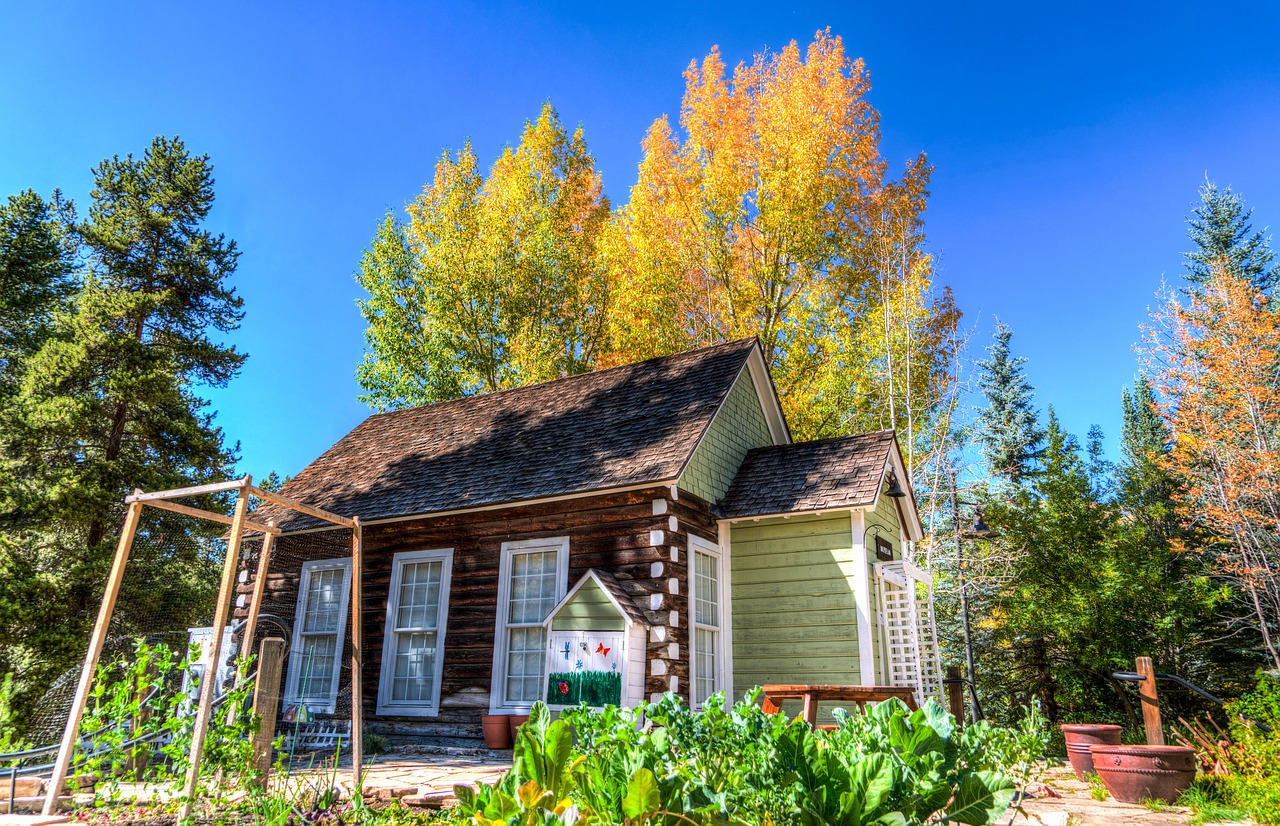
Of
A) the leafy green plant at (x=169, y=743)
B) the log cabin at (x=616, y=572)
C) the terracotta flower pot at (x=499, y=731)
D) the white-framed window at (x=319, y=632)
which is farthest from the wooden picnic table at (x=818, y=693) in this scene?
the white-framed window at (x=319, y=632)

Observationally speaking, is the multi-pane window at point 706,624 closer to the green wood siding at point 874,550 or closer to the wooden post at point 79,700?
the green wood siding at point 874,550

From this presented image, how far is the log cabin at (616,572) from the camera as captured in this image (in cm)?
920

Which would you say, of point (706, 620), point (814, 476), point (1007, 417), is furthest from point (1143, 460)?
point (706, 620)

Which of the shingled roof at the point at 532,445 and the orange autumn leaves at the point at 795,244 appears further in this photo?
the orange autumn leaves at the point at 795,244

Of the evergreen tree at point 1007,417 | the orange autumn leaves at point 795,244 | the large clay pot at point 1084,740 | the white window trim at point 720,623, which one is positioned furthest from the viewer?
the evergreen tree at point 1007,417

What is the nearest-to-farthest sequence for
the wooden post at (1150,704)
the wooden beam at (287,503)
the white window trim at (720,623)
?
the wooden beam at (287,503) < the wooden post at (1150,704) < the white window trim at (720,623)

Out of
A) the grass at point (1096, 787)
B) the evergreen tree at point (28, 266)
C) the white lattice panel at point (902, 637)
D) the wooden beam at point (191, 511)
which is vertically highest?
the evergreen tree at point (28, 266)

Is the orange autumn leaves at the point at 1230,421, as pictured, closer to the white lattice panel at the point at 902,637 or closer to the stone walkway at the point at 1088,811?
the white lattice panel at the point at 902,637

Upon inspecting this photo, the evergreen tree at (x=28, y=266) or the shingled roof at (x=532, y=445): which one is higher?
the evergreen tree at (x=28, y=266)

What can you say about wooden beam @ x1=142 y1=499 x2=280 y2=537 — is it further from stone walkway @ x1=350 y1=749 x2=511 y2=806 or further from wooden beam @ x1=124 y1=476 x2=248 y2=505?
Answer: stone walkway @ x1=350 y1=749 x2=511 y2=806

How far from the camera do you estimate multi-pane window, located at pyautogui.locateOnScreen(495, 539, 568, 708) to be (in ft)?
31.4

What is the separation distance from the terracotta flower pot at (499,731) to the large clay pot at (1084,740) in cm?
596

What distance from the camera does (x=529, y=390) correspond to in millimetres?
14422

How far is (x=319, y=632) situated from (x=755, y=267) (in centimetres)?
1212
